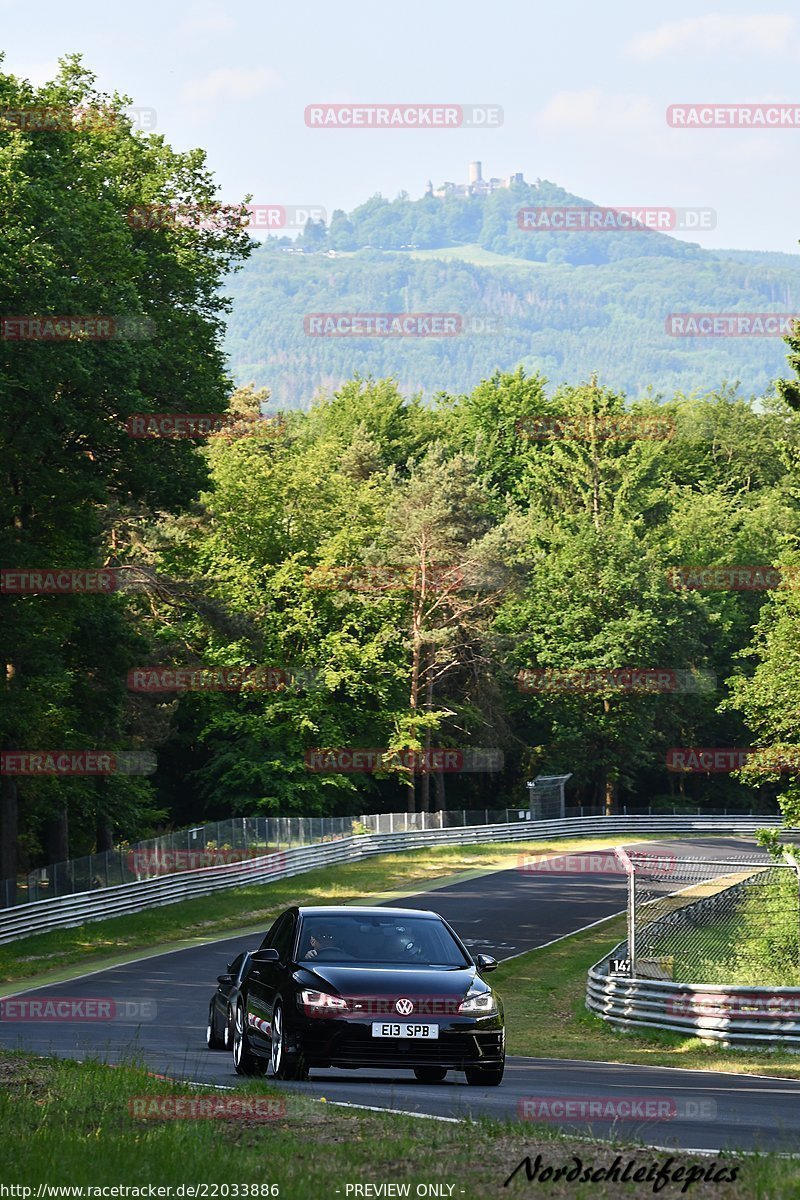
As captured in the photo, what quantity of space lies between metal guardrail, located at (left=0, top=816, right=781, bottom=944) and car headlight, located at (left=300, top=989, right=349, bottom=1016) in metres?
24.4

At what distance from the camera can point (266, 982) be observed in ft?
47.2

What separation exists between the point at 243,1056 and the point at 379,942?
1.56 metres

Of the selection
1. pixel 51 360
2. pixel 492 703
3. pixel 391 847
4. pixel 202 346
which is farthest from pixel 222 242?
pixel 492 703

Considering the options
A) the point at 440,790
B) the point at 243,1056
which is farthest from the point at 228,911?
the point at 440,790

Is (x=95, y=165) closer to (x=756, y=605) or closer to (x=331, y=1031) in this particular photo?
(x=331, y=1031)

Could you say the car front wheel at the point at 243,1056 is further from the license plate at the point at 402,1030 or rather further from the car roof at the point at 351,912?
the license plate at the point at 402,1030

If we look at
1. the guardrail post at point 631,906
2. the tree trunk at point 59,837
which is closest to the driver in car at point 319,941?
the guardrail post at point 631,906

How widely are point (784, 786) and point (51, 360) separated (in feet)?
213

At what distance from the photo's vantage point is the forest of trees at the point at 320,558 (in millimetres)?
36688

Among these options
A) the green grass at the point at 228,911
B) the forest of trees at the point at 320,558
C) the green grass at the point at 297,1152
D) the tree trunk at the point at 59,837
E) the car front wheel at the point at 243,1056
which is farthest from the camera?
the tree trunk at the point at 59,837

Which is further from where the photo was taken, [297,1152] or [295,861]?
[295,861]

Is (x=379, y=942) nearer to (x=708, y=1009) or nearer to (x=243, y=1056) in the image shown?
(x=243, y=1056)

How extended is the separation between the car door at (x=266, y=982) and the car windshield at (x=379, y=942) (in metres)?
0.21

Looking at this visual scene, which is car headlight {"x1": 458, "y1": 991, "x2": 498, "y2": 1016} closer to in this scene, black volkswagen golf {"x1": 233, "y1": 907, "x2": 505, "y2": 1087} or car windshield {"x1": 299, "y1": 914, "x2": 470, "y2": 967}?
black volkswagen golf {"x1": 233, "y1": 907, "x2": 505, "y2": 1087}
